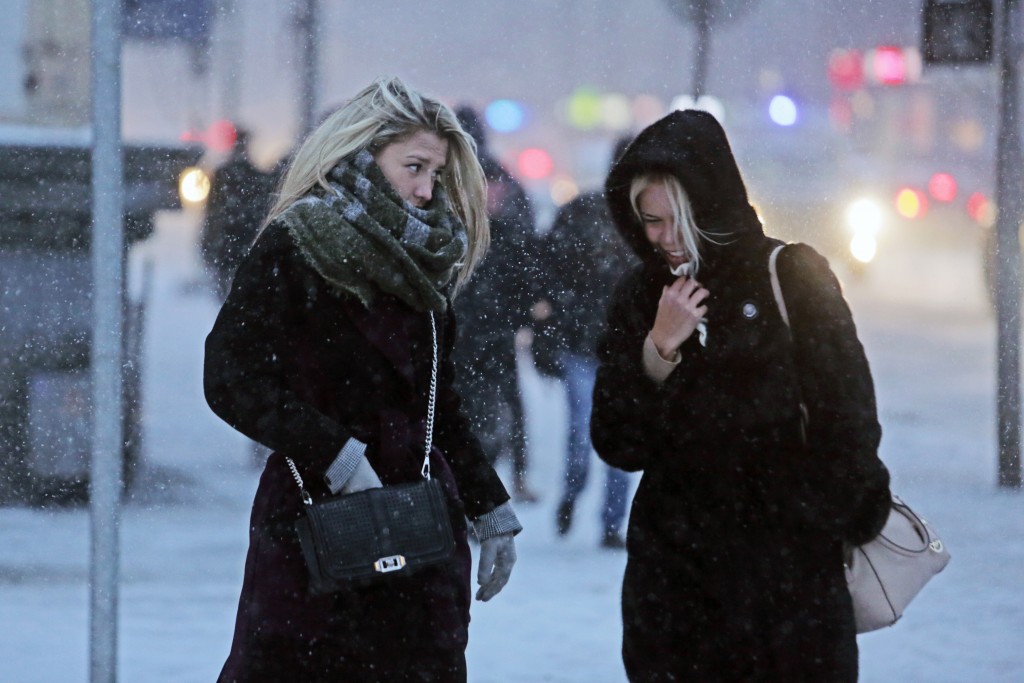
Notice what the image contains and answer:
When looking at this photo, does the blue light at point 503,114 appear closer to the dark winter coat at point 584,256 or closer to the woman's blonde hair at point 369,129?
the dark winter coat at point 584,256

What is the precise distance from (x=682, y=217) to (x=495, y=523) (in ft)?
2.23

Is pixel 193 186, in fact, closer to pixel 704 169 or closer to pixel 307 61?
pixel 307 61

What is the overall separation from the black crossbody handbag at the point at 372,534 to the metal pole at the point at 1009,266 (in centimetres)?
399

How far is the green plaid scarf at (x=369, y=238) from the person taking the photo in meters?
2.57

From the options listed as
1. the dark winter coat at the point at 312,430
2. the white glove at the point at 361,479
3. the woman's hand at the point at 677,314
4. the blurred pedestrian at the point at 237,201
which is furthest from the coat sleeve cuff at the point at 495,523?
the blurred pedestrian at the point at 237,201

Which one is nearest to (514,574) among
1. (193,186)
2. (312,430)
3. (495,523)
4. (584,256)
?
(584,256)

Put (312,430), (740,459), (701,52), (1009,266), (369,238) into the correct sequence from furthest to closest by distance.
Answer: (1009,266) → (701,52) → (740,459) → (369,238) → (312,430)

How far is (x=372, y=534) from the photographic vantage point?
2531 millimetres

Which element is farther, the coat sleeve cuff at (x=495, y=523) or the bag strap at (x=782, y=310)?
the coat sleeve cuff at (x=495, y=523)

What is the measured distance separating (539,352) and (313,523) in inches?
127

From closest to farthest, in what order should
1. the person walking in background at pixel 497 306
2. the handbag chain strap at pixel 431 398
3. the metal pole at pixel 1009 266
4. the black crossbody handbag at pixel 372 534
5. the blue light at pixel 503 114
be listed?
the black crossbody handbag at pixel 372 534, the handbag chain strap at pixel 431 398, the person walking in background at pixel 497 306, the blue light at pixel 503 114, the metal pole at pixel 1009 266

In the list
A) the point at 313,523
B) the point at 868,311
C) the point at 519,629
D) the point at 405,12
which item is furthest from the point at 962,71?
the point at 313,523

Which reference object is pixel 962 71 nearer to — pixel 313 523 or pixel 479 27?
pixel 479 27

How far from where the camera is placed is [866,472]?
260cm
